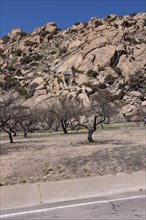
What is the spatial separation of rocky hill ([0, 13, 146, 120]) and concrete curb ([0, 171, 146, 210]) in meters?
50.4

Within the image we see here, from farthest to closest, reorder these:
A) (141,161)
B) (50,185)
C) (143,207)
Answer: (141,161) < (50,185) < (143,207)

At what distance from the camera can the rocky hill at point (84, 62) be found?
2702 inches

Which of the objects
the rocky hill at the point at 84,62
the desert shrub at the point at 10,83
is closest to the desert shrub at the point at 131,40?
the rocky hill at the point at 84,62

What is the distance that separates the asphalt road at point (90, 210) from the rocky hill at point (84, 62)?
2065 inches

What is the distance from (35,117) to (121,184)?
35.9m

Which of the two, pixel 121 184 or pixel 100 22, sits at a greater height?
pixel 100 22

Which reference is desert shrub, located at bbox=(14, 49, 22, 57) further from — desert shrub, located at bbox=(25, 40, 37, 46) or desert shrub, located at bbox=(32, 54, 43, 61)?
desert shrub, located at bbox=(32, 54, 43, 61)

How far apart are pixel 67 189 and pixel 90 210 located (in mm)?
2114


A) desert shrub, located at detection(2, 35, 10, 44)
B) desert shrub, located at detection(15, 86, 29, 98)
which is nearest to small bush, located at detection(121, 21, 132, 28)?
desert shrub, located at detection(15, 86, 29, 98)

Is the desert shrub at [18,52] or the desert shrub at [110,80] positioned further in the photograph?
the desert shrub at [18,52]

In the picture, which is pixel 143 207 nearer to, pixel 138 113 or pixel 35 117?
pixel 35 117

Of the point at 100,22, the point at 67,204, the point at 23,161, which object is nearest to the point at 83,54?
the point at 100,22

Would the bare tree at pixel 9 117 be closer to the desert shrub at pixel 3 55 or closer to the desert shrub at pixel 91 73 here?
the desert shrub at pixel 91 73

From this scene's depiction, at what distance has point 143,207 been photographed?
791 cm
